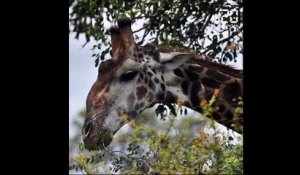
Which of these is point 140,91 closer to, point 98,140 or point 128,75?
point 128,75

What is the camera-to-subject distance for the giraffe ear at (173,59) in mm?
3318

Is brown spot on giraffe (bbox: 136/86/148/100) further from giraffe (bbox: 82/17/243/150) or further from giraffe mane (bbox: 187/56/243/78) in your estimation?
giraffe mane (bbox: 187/56/243/78)

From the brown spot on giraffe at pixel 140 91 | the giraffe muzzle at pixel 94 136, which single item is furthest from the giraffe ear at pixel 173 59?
the giraffe muzzle at pixel 94 136

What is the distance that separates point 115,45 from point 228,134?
3.41ft

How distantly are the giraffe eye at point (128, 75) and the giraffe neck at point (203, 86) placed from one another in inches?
6.3

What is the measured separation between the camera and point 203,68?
3.38m

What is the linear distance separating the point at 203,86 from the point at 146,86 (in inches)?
11.1

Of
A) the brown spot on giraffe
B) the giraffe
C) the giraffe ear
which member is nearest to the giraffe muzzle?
the giraffe

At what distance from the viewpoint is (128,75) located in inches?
135

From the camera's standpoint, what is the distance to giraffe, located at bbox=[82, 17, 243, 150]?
3283 mm

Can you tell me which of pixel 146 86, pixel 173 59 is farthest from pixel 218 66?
pixel 146 86

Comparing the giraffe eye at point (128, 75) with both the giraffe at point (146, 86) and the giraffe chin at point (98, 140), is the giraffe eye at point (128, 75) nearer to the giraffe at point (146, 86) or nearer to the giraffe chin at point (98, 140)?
the giraffe at point (146, 86)
